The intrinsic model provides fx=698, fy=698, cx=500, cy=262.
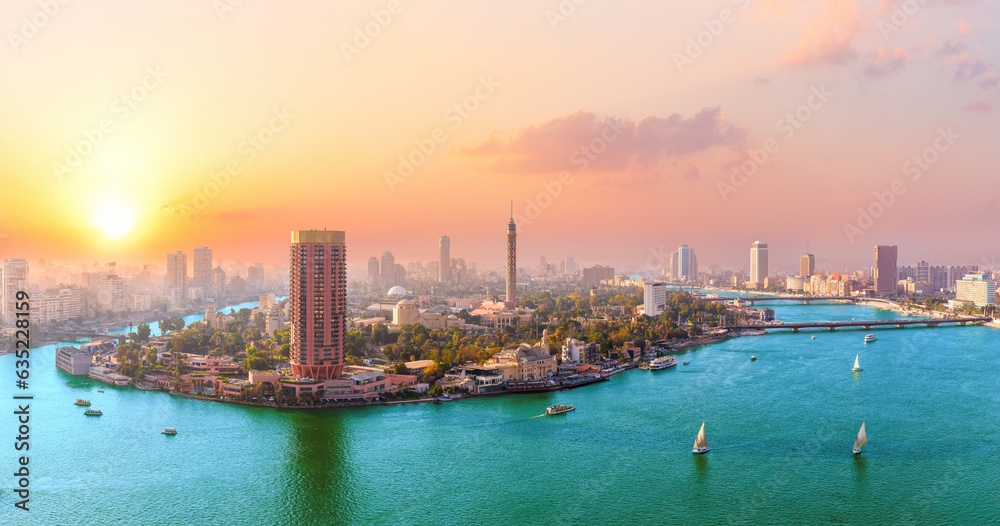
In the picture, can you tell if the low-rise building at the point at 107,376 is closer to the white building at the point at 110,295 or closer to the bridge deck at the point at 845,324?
the white building at the point at 110,295

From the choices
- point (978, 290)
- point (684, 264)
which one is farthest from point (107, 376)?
point (684, 264)

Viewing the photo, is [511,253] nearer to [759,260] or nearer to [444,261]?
[444,261]

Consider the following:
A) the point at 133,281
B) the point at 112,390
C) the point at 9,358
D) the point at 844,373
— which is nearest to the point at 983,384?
the point at 844,373

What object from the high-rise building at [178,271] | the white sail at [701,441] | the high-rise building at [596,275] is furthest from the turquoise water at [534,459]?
the high-rise building at [596,275]

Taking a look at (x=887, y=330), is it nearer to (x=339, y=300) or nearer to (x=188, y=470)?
(x=339, y=300)

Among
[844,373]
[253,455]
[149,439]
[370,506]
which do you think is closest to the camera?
[370,506]

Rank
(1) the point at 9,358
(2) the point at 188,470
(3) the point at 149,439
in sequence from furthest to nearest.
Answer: (1) the point at 9,358 < (3) the point at 149,439 < (2) the point at 188,470

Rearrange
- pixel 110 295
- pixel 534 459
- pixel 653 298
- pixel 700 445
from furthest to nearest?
pixel 110 295, pixel 653 298, pixel 700 445, pixel 534 459

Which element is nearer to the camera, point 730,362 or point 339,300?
point 339,300
